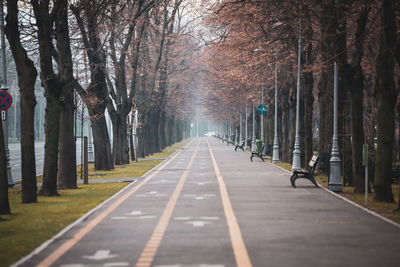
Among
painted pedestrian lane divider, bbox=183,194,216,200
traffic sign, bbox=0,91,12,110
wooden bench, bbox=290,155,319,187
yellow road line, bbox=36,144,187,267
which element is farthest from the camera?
traffic sign, bbox=0,91,12,110

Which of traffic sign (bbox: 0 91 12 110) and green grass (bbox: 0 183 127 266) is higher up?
traffic sign (bbox: 0 91 12 110)

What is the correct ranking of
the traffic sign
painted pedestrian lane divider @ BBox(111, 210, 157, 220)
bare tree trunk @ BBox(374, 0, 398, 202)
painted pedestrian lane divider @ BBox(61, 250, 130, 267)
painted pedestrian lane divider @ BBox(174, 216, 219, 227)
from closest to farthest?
painted pedestrian lane divider @ BBox(61, 250, 130, 267) < painted pedestrian lane divider @ BBox(174, 216, 219, 227) < painted pedestrian lane divider @ BBox(111, 210, 157, 220) < bare tree trunk @ BBox(374, 0, 398, 202) < the traffic sign

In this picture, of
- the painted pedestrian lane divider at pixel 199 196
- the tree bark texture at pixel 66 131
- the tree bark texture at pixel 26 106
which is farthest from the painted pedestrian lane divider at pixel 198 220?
the tree bark texture at pixel 66 131

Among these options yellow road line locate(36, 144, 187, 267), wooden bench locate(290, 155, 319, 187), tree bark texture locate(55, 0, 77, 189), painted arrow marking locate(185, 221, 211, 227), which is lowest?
yellow road line locate(36, 144, 187, 267)

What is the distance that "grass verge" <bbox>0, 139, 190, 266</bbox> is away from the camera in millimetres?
10984

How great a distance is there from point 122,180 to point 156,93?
32644mm

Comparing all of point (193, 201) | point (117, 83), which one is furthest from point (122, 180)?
point (117, 83)

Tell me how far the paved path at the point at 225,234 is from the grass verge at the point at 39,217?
1.48 ft

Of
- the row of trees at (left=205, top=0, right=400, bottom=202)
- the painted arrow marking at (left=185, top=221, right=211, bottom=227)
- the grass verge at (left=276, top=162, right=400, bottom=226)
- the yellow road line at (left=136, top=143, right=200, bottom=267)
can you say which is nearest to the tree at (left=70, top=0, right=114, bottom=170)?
the row of trees at (left=205, top=0, right=400, bottom=202)

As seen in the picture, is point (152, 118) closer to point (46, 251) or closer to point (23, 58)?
point (23, 58)

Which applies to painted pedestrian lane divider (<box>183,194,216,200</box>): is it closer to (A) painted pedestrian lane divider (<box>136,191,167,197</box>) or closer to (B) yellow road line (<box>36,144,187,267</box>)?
(A) painted pedestrian lane divider (<box>136,191,167,197</box>)

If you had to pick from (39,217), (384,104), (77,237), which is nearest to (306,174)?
(384,104)

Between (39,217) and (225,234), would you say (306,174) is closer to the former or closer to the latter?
(39,217)

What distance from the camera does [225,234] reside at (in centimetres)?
1188
